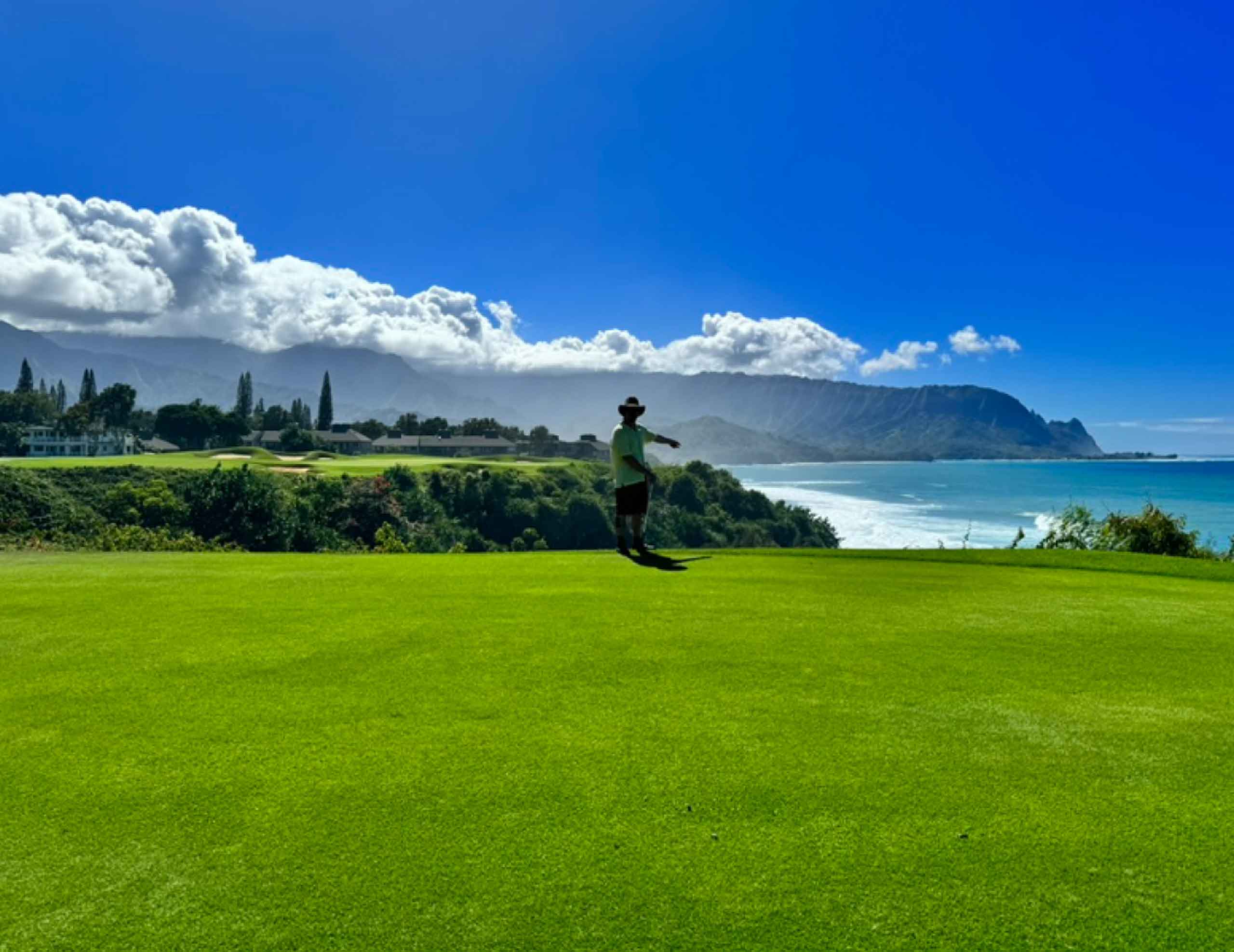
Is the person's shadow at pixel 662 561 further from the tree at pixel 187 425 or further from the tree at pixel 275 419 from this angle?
the tree at pixel 275 419

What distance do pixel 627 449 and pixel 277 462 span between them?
95.8m

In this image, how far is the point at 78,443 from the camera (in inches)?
4579

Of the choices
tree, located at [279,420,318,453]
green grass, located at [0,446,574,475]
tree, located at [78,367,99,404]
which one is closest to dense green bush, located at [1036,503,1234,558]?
green grass, located at [0,446,574,475]

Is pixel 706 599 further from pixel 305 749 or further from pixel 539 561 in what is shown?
pixel 305 749

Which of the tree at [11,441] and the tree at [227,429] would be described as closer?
the tree at [11,441]

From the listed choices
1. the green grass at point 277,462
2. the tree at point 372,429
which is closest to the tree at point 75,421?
the green grass at point 277,462

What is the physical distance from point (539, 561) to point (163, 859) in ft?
24.1

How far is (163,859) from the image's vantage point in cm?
265

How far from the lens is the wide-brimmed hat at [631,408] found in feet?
37.2

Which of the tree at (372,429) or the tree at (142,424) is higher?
the tree at (372,429)

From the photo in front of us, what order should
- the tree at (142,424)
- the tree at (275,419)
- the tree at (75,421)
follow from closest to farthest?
the tree at (75,421) → the tree at (142,424) → the tree at (275,419)

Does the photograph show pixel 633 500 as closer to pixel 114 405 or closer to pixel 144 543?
pixel 144 543

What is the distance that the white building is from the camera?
115 meters

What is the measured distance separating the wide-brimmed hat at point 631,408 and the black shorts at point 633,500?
1136 mm
